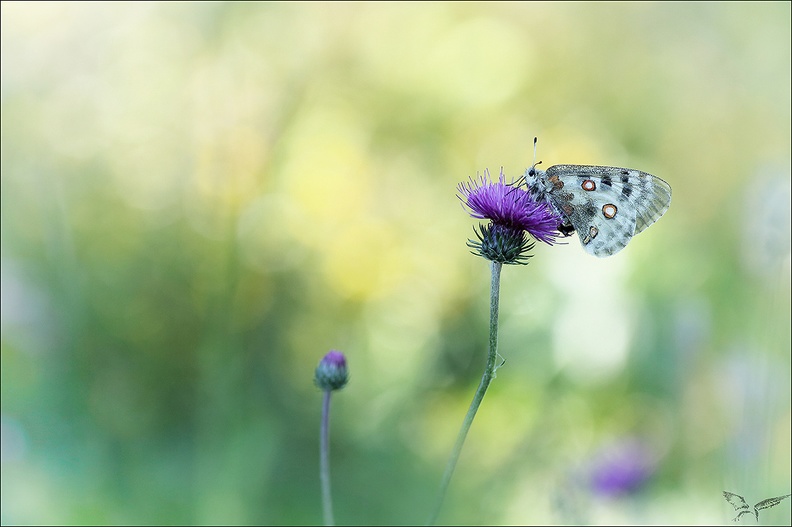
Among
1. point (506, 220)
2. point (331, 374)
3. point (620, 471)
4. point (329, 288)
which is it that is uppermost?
point (506, 220)

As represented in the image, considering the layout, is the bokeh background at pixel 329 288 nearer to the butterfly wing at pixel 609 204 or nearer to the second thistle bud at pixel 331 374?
the butterfly wing at pixel 609 204

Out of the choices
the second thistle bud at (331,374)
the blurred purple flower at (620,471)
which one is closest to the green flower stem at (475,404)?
the second thistle bud at (331,374)

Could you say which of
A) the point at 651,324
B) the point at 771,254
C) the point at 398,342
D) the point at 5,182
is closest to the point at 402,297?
the point at 398,342

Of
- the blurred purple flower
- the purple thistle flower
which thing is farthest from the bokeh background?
the purple thistle flower

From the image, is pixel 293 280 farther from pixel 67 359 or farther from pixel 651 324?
pixel 651 324

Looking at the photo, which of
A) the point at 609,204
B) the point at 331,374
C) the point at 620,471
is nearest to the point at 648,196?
the point at 609,204

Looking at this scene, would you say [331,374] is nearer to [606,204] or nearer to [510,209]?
[510,209]

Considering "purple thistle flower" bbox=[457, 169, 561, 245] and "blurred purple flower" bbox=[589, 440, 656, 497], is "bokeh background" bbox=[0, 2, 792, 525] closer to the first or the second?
"blurred purple flower" bbox=[589, 440, 656, 497]
